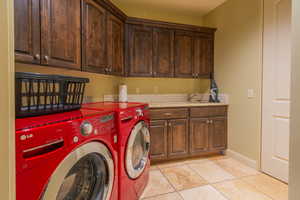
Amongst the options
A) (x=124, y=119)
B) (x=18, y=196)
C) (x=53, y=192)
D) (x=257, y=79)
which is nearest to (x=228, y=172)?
(x=257, y=79)

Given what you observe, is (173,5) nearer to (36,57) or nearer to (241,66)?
(241,66)

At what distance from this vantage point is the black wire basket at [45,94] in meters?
0.85

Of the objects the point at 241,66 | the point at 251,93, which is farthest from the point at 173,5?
the point at 251,93

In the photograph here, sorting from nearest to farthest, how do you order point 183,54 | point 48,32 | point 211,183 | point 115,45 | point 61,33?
point 48,32
point 61,33
point 211,183
point 115,45
point 183,54

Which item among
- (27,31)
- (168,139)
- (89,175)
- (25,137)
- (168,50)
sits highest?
(168,50)

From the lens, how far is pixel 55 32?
4.34 feet

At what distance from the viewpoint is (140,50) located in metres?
2.55

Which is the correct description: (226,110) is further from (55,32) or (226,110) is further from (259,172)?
(55,32)

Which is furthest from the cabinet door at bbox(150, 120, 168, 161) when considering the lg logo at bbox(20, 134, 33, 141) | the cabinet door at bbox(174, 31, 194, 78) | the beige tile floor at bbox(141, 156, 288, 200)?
the lg logo at bbox(20, 134, 33, 141)

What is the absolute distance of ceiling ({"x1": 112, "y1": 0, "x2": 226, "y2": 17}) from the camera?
8.78ft

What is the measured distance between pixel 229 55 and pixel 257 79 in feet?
2.17

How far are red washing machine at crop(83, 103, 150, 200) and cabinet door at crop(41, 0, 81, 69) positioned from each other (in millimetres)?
496

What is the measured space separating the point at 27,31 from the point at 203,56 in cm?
258

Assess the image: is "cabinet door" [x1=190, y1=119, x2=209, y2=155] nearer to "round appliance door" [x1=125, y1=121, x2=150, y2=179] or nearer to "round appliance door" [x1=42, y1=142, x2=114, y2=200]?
"round appliance door" [x1=125, y1=121, x2=150, y2=179]
